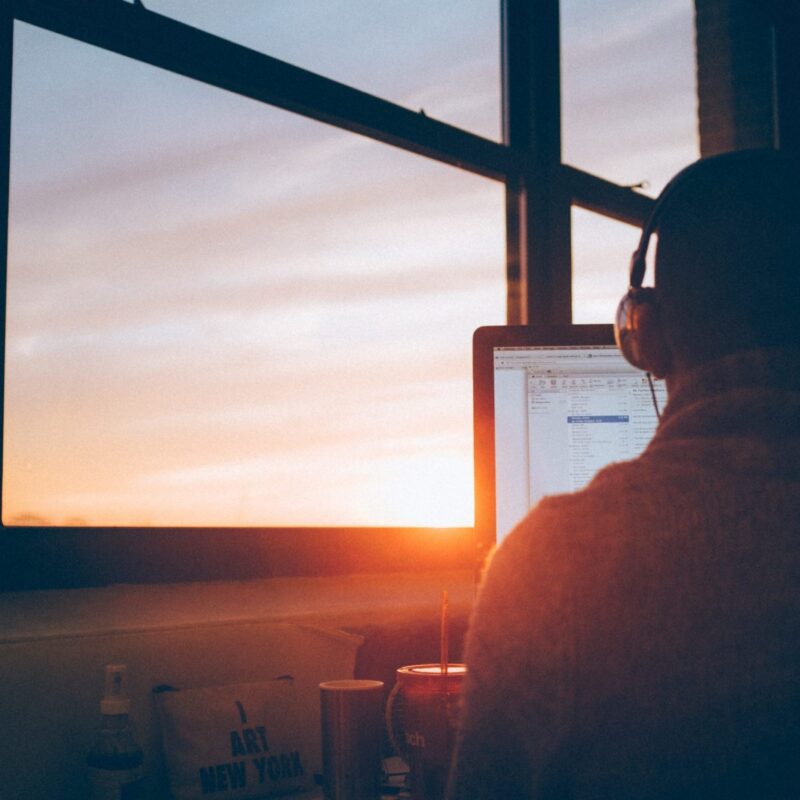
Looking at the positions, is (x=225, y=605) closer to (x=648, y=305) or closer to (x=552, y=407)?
(x=552, y=407)

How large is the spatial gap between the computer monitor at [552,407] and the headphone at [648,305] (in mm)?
356

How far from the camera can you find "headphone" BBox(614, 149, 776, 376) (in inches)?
27.3

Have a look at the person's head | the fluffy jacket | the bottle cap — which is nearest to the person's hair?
the person's head

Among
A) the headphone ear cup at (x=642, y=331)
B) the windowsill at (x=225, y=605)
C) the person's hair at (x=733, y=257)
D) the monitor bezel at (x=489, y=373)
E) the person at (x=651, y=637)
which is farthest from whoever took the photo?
the monitor bezel at (x=489, y=373)

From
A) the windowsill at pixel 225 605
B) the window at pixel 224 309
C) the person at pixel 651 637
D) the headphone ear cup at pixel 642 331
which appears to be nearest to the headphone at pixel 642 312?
the headphone ear cup at pixel 642 331

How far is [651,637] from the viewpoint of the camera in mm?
538

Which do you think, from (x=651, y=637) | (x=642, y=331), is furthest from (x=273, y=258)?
(x=651, y=637)

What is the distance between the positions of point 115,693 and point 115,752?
0.06 m

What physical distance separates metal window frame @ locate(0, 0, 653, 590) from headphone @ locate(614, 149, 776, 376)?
0.86m

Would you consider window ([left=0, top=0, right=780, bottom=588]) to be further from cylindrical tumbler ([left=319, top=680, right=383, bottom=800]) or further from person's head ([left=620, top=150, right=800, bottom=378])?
person's head ([left=620, top=150, right=800, bottom=378])

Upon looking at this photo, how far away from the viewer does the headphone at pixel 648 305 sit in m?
0.69

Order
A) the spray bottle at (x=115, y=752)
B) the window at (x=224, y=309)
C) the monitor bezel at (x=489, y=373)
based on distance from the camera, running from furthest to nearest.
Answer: the window at (x=224, y=309) < the monitor bezel at (x=489, y=373) < the spray bottle at (x=115, y=752)

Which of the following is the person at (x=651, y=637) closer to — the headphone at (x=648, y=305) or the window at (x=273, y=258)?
the headphone at (x=648, y=305)

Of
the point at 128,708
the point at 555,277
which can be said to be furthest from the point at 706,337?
the point at 555,277
